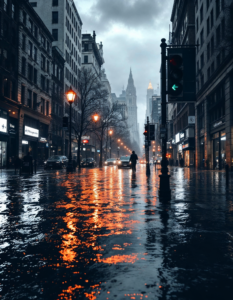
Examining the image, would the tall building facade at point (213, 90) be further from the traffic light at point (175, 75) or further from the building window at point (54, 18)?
the building window at point (54, 18)

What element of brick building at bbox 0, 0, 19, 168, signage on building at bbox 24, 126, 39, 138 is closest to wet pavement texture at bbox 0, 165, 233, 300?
brick building at bbox 0, 0, 19, 168

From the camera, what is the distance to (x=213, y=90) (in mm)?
37125

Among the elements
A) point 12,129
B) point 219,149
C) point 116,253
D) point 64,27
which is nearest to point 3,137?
point 12,129

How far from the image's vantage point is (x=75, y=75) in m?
70.5

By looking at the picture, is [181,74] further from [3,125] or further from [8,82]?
[8,82]

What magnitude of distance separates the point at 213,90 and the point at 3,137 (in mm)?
24531

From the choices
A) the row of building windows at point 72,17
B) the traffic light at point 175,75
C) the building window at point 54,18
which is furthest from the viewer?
the row of building windows at point 72,17

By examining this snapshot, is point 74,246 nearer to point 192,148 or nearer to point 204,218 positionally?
point 204,218

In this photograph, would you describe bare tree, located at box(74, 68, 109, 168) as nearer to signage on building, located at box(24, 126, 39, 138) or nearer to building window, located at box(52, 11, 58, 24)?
signage on building, located at box(24, 126, 39, 138)

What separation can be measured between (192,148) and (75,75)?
3362cm

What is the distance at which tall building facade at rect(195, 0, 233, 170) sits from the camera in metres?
30.8

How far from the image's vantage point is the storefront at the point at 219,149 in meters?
34.3

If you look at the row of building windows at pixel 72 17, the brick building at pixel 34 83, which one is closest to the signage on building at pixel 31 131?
the brick building at pixel 34 83

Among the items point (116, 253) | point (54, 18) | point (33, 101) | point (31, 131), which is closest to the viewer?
point (116, 253)
